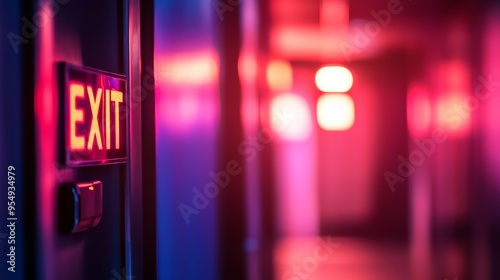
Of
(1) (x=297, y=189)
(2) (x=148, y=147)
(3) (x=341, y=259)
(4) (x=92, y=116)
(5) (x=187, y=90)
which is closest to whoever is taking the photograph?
(4) (x=92, y=116)

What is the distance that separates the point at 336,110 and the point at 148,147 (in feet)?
8.41

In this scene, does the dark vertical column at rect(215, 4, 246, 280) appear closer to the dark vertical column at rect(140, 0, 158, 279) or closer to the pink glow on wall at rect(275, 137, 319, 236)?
the dark vertical column at rect(140, 0, 158, 279)

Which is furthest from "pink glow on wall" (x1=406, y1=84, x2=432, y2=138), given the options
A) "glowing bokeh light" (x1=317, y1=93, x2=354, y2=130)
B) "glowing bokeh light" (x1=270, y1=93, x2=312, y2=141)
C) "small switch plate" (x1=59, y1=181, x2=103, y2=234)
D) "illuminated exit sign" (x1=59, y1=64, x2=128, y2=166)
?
"small switch plate" (x1=59, y1=181, x2=103, y2=234)

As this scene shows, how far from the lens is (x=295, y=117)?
4754 millimetres

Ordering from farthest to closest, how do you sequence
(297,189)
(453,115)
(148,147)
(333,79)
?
(297,189) < (333,79) < (453,115) < (148,147)

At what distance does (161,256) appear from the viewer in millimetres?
2309

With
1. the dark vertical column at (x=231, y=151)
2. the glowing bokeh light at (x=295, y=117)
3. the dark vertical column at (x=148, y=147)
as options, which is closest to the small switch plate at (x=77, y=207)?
the dark vertical column at (x=148, y=147)

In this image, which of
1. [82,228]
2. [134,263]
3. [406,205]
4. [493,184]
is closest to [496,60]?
[493,184]

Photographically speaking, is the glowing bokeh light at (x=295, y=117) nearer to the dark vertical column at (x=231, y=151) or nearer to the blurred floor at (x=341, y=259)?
the blurred floor at (x=341, y=259)

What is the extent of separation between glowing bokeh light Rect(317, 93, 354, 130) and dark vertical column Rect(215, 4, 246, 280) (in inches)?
70.3

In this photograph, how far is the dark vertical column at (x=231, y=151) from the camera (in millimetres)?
2609

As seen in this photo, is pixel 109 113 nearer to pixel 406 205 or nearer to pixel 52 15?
pixel 52 15

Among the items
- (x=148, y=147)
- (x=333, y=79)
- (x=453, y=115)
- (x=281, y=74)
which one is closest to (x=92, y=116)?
(x=148, y=147)

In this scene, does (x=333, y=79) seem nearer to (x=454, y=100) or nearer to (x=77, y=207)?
(x=454, y=100)
